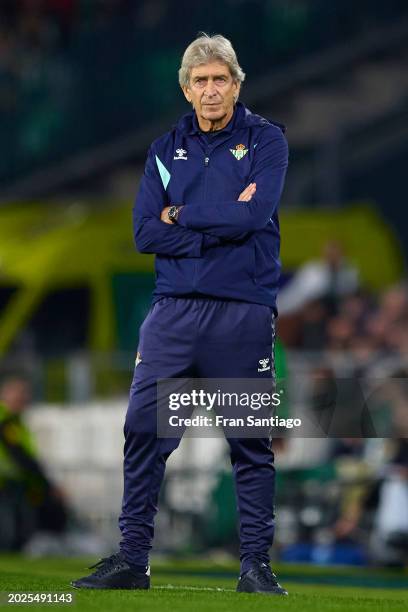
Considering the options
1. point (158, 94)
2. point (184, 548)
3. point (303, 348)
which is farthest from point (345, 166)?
point (184, 548)

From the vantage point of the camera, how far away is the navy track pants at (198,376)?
302 inches

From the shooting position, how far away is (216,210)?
25.3ft

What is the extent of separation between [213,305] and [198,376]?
0.95 ft

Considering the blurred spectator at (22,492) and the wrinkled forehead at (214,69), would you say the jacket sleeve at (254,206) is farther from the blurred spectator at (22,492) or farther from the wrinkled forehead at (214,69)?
the blurred spectator at (22,492)

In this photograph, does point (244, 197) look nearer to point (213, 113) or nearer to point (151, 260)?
point (213, 113)

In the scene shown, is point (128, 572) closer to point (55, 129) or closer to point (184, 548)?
point (184, 548)

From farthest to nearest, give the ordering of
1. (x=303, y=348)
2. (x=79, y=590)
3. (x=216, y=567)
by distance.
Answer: (x=303, y=348) → (x=216, y=567) → (x=79, y=590)

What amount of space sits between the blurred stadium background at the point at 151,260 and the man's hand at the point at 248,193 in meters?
4.61

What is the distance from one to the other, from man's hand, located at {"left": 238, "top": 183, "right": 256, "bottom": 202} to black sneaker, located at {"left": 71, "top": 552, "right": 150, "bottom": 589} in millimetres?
1484

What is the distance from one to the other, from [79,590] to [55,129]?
1511cm

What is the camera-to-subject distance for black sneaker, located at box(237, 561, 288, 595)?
25.0 ft

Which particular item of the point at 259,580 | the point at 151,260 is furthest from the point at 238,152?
the point at 151,260

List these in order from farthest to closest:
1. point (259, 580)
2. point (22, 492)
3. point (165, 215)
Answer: point (22, 492)
point (165, 215)
point (259, 580)

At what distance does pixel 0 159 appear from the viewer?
2233 centimetres
